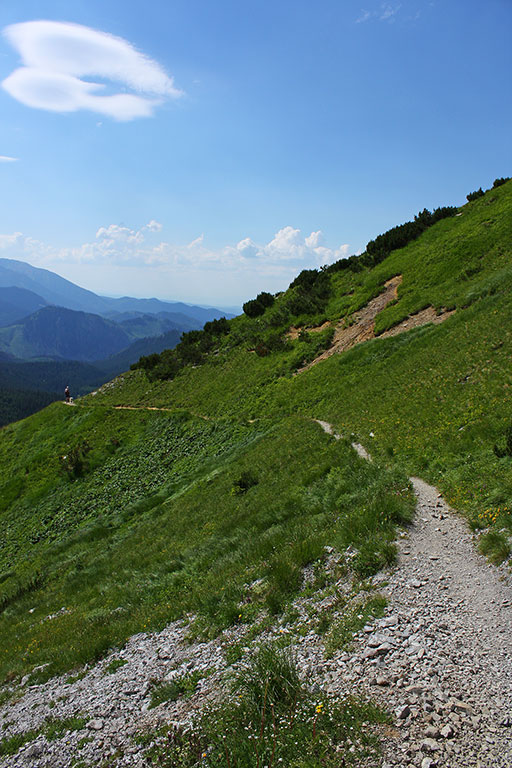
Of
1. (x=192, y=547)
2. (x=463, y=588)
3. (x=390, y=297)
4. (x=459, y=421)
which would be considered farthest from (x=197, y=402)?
(x=463, y=588)

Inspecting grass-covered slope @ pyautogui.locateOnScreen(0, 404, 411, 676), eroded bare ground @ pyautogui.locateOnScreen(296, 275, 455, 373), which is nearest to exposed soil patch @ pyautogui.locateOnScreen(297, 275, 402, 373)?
eroded bare ground @ pyautogui.locateOnScreen(296, 275, 455, 373)

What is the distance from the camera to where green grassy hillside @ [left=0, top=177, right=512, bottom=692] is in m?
10.6

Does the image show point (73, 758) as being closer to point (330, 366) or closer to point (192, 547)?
point (192, 547)

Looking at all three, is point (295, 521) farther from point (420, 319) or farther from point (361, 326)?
point (361, 326)

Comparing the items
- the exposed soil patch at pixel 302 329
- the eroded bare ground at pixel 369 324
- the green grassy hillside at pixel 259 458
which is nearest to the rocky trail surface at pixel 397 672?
the green grassy hillside at pixel 259 458

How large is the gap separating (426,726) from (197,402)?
35.0 m

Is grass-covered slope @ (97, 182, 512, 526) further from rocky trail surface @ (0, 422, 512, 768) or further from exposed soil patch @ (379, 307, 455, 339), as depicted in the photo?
rocky trail surface @ (0, 422, 512, 768)

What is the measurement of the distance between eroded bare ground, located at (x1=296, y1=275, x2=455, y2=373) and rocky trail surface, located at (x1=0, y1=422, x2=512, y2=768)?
2359 cm

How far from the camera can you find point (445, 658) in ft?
18.7

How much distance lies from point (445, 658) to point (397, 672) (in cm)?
77

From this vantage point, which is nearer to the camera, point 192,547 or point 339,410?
point 192,547

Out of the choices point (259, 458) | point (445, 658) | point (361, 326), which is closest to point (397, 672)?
point (445, 658)

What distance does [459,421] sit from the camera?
47.8 ft

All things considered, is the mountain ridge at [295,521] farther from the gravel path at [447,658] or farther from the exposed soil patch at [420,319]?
the exposed soil patch at [420,319]
